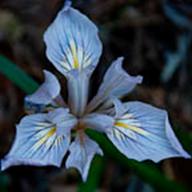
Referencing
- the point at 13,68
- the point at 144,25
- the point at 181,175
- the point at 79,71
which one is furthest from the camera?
the point at 144,25

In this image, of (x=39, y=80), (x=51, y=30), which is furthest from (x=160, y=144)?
(x=39, y=80)

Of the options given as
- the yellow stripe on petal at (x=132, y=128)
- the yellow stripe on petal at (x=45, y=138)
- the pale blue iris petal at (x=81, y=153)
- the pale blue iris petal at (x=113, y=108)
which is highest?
the pale blue iris petal at (x=113, y=108)

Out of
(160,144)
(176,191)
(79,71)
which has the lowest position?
(176,191)

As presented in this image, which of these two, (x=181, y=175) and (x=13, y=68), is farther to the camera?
(x=181, y=175)

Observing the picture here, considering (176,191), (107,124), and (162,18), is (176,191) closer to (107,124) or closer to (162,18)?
(107,124)

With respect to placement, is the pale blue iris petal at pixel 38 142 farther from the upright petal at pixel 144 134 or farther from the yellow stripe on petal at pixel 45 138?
the upright petal at pixel 144 134

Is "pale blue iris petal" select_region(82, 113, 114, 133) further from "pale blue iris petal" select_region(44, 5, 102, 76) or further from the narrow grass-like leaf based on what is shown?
the narrow grass-like leaf

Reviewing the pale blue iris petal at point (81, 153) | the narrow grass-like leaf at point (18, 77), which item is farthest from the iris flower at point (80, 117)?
the narrow grass-like leaf at point (18, 77)

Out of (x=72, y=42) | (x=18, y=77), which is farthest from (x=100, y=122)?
(x=18, y=77)
